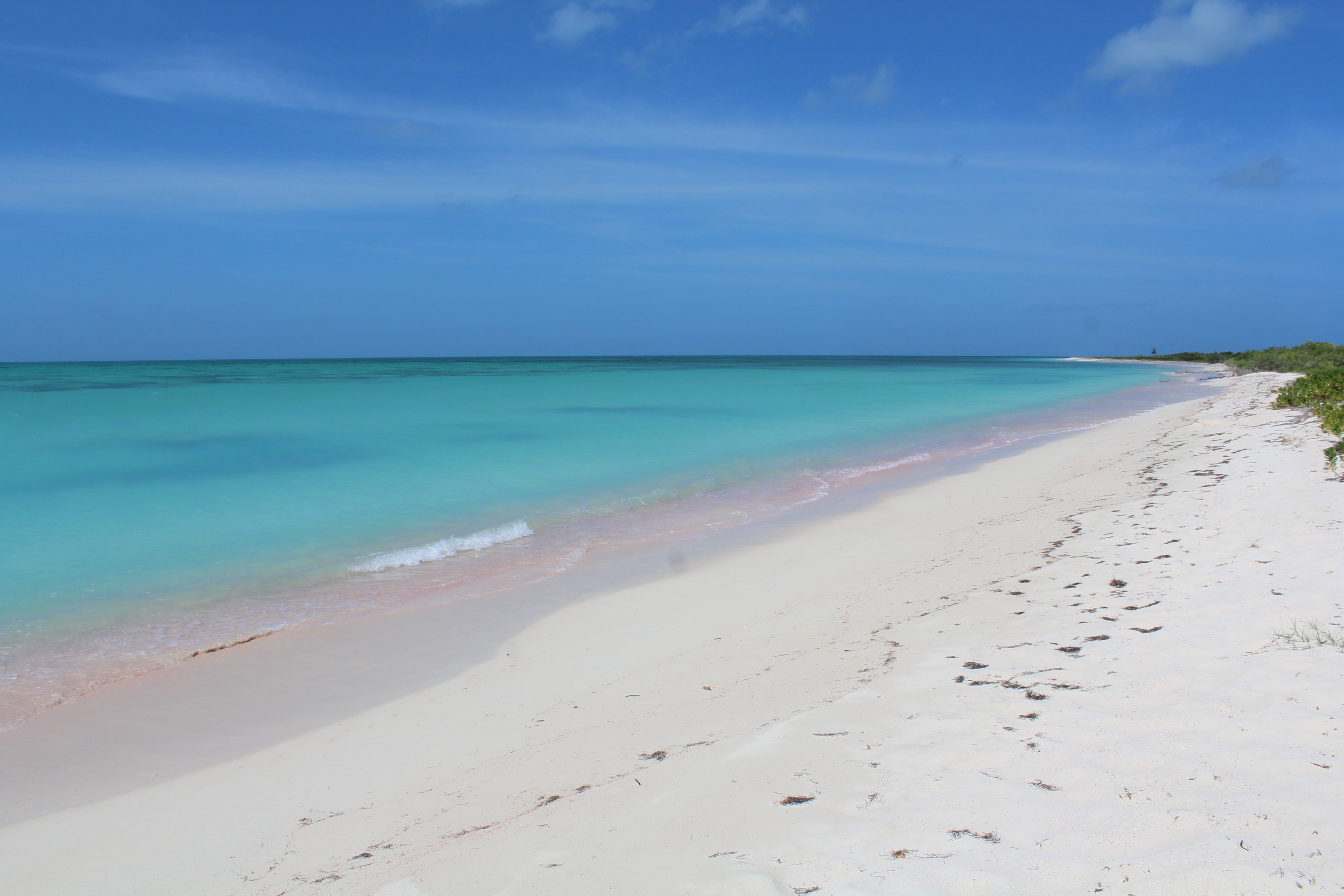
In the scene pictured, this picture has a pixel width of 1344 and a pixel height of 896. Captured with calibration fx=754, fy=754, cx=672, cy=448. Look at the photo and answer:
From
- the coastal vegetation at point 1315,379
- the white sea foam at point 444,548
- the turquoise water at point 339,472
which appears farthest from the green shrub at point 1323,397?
the white sea foam at point 444,548

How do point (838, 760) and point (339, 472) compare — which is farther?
point (339, 472)

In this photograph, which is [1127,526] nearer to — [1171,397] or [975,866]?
[975,866]

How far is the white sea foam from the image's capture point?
25.8 feet

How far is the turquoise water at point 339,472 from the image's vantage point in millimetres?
7500

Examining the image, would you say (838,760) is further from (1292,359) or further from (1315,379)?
(1292,359)

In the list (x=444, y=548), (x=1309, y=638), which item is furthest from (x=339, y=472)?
(x=1309, y=638)

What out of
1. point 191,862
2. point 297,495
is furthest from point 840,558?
point 297,495

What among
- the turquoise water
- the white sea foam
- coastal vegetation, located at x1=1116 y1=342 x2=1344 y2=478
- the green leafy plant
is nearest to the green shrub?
coastal vegetation, located at x1=1116 y1=342 x2=1344 y2=478

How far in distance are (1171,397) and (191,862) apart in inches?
1294

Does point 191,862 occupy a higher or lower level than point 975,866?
lower

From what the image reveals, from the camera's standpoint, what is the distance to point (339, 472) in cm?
1371

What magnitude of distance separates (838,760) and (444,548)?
6162 millimetres

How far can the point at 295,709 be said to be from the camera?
4648mm

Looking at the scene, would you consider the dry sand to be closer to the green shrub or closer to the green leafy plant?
the green leafy plant
